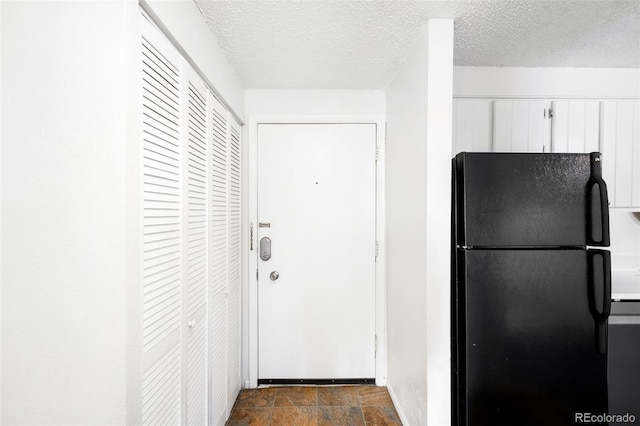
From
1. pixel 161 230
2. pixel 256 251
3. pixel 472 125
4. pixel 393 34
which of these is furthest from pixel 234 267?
pixel 472 125

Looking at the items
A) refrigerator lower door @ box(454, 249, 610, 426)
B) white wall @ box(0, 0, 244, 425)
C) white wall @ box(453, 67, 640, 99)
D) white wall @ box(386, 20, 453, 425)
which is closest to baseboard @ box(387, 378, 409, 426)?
white wall @ box(386, 20, 453, 425)

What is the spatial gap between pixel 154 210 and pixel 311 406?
1.73 meters

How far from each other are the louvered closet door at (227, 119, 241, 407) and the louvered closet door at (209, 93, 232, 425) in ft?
0.29

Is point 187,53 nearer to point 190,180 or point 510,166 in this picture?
point 190,180

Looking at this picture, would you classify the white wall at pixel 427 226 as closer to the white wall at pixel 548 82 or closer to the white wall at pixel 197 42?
the white wall at pixel 548 82

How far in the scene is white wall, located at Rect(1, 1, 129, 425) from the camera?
2.69ft

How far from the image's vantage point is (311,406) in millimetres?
2074

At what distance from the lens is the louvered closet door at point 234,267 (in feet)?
6.55

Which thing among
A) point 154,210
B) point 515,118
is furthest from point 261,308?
point 515,118

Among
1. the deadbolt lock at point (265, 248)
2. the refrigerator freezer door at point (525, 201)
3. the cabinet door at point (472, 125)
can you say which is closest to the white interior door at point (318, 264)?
the deadbolt lock at point (265, 248)

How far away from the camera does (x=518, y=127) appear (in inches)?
80.7

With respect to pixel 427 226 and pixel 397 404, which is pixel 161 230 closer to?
pixel 427 226

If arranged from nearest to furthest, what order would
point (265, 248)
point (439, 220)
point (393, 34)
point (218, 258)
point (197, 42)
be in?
point (197, 42) < point (439, 220) < point (393, 34) < point (218, 258) < point (265, 248)

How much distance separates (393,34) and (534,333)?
164 centimetres
